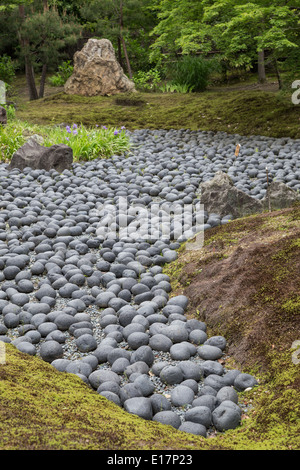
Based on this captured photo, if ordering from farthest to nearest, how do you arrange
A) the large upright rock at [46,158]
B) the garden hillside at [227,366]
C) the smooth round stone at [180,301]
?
the large upright rock at [46,158], the smooth round stone at [180,301], the garden hillside at [227,366]

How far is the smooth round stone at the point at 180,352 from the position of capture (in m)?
1.93

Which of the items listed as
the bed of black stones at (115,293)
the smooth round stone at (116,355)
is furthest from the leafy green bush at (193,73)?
the smooth round stone at (116,355)

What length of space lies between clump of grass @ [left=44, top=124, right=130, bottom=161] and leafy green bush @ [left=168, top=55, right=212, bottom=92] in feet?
15.9

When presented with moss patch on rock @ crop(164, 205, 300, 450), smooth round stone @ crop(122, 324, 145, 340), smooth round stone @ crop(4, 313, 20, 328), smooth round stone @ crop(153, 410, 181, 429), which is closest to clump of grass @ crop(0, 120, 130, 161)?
moss patch on rock @ crop(164, 205, 300, 450)

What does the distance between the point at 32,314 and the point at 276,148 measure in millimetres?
4145

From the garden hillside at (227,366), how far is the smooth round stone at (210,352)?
4cm

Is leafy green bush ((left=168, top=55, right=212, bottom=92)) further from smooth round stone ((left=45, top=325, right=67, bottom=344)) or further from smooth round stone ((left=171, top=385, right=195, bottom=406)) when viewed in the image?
smooth round stone ((left=171, top=385, right=195, bottom=406))

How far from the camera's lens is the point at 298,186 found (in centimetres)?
405

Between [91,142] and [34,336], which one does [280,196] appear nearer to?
Answer: [34,336]

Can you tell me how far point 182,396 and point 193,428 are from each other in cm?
19

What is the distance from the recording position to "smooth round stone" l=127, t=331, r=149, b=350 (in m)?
2.04

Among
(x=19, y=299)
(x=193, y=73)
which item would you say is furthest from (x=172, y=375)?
(x=193, y=73)

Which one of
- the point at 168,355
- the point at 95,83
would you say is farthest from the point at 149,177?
the point at 95,83

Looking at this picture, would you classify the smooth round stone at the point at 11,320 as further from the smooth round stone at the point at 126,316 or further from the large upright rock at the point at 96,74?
the large upright rock at the point at 96,74
